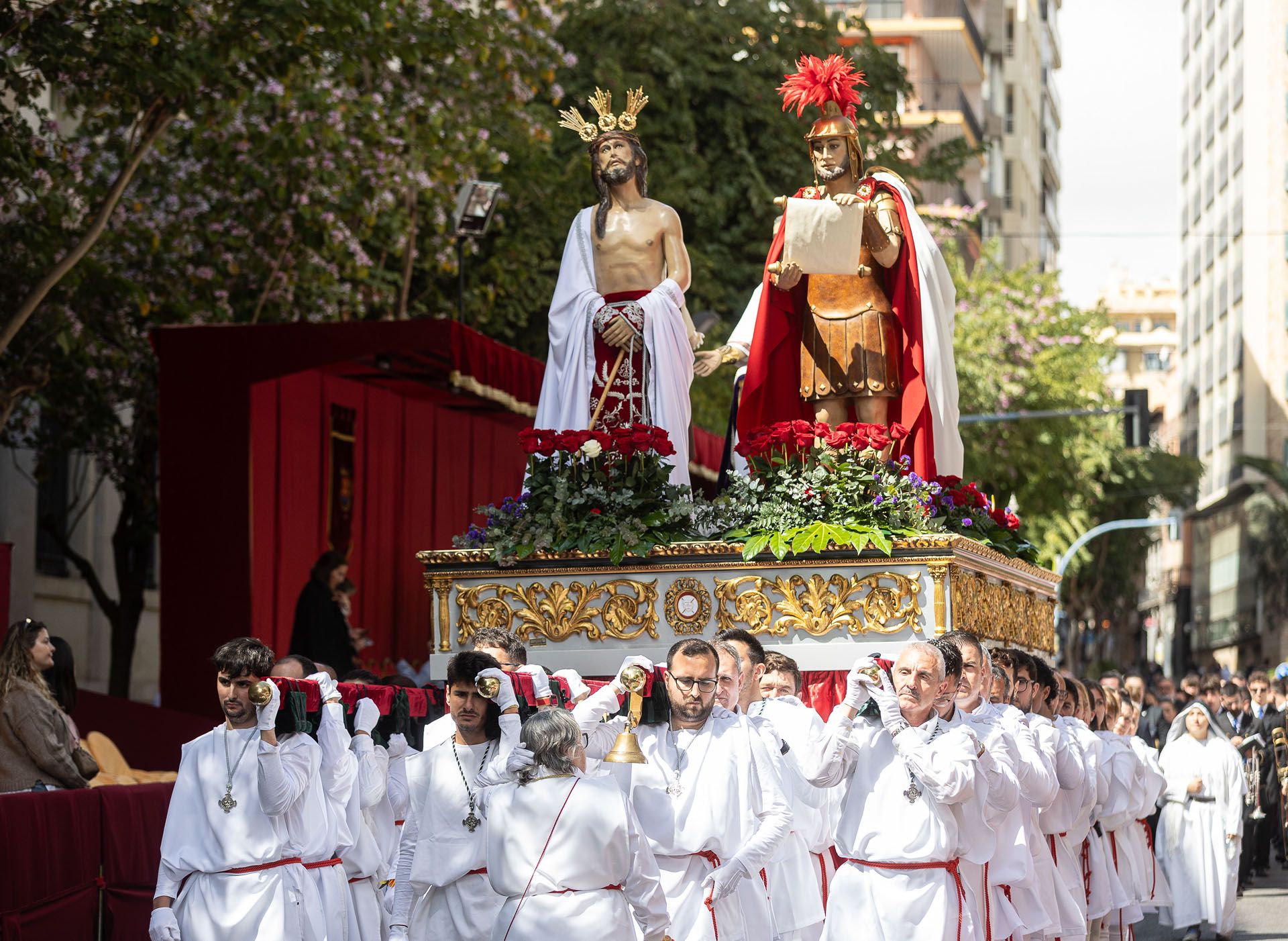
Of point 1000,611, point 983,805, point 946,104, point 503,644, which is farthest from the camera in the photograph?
point 946,104

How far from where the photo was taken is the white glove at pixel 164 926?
7.02 metres

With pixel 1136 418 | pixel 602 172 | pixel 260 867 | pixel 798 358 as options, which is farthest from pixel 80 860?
pixel 1136 418

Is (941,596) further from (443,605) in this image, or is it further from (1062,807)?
(443,605)

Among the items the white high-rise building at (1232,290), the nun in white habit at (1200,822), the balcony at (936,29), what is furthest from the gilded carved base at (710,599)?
the balcony at (936,29)

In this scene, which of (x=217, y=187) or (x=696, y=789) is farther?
(x=217, y=187)

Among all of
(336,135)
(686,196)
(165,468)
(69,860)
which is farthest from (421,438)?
(69,860)

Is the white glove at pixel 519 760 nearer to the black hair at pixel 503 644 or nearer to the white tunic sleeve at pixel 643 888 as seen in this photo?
the white tunic sleeve at pixel 643 888

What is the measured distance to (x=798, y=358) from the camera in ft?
41.4

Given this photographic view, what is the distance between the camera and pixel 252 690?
7.03 metres

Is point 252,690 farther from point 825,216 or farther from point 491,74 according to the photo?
point 491,74

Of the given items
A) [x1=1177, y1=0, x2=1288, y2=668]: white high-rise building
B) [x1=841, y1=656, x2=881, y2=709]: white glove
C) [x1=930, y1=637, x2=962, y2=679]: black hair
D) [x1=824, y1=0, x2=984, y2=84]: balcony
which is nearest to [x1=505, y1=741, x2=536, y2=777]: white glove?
[x1=841, y1=656, x2=881, y2=709]: white glove

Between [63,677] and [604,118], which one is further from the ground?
[604,118]

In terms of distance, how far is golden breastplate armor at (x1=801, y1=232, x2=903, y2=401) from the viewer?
12.3m

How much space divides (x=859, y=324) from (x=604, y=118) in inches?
80.2
